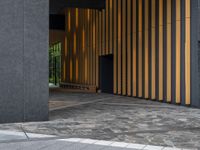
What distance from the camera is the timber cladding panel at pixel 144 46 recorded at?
1472cm

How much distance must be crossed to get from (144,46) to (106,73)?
7.43 m

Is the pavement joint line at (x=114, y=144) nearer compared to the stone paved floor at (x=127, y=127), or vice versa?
the pavement joint line at (x=114, y=144)

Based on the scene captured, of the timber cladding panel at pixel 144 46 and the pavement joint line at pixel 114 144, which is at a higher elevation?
the timber cladding panel at pixel 144 46

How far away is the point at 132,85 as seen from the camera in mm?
19844

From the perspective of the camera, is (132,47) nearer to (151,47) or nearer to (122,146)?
(151,47)

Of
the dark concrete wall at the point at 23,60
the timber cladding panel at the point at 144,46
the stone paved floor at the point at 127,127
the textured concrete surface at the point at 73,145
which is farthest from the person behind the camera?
the timber cladding panel at the point at 144,46

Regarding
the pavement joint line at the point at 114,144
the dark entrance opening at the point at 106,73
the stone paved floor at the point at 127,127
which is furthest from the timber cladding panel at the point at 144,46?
the pavement joint line at the point at 114,144

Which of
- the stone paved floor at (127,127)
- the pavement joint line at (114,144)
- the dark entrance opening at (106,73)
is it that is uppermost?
the dark entrance opening at (106,73)

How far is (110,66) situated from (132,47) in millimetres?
5668

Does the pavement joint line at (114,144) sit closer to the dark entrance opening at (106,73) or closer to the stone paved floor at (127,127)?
the stone paved floor at (127,127)

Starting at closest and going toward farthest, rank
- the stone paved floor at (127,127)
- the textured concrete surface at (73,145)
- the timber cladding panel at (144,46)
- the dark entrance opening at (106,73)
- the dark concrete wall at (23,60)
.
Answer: the textured concrete surface at (73,145)
the stone paved floor at (127,127)
the dark concrete wall at (23,60)
the timber cladding panel at (144,46)
the dark entrance opening at (106,73)

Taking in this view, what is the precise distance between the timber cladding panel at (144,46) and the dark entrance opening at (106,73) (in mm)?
680

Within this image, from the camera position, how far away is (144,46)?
1820 centimetres

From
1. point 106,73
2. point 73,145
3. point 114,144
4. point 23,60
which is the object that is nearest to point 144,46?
point 106,73
